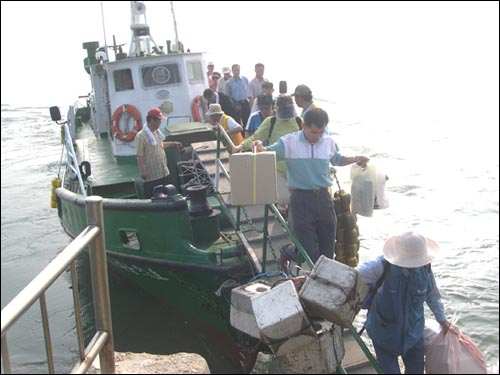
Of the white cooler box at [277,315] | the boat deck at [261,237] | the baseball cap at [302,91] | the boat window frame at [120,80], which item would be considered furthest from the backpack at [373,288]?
the boat window frame at [120,80]

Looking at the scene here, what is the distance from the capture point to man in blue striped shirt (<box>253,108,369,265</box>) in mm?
4785

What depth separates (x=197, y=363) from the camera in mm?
3203

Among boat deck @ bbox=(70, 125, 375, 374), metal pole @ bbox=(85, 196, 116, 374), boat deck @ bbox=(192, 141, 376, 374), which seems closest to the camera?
metal pole @ bbox=(85, 196, 116, 374)

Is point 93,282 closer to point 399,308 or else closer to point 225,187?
point 399,308

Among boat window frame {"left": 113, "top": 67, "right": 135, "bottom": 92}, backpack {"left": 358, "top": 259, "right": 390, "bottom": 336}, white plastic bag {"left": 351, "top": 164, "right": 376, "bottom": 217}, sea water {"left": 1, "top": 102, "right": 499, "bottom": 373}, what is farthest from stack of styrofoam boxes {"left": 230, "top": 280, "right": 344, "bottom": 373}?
boat window frame {"left": 113, "top": 67, "right": 135, "bottom": 92}

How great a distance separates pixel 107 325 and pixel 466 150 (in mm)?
18779

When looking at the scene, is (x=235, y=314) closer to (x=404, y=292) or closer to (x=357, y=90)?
(x=404, y=292)

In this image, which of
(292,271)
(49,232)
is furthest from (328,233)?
(49,232)

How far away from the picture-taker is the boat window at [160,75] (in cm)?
1048

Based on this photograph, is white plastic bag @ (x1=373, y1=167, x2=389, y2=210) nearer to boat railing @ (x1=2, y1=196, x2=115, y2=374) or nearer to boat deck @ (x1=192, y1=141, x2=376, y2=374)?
boat deck @ (x1=192, y1=141, x2=376, y2=374)

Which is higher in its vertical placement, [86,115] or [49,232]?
[86,115]

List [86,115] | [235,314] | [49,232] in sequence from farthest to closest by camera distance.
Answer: [86,115] → [49,232] → [235,314]

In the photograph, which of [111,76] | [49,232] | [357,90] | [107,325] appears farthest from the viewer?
[357,90]

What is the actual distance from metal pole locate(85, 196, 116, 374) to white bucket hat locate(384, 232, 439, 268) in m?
1.75
